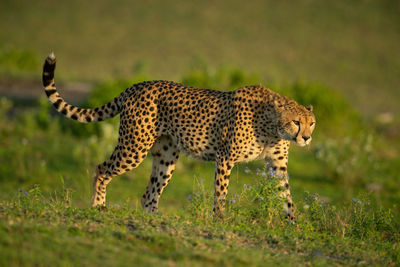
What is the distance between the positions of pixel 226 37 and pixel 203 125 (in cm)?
3444

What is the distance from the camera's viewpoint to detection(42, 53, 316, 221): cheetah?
588 centimetres

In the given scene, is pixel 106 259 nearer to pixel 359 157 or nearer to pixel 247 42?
pixel 359 157

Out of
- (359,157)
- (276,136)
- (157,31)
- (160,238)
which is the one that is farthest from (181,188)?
(157,31)

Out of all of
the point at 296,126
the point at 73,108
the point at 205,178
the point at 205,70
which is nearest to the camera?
the point at 296,126

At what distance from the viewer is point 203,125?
614cm

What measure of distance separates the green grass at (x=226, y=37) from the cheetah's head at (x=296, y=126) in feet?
75.5

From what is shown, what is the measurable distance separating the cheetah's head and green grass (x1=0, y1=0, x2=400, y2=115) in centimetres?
2301

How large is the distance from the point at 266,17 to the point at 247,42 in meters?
5.01

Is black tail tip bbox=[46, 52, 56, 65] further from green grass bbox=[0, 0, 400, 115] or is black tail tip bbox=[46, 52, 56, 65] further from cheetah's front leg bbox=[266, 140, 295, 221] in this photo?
green grass bbox=[0, 0, 400, 115]

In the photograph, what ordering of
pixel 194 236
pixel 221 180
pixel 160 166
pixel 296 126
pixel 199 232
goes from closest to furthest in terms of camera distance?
pixel 194 236, pixel 199 232, pixel 296 126, pixel 221 180, pixel 160 166

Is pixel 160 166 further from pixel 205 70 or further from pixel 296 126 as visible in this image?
pixel 205 70

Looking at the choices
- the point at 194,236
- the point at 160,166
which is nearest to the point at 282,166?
the point at 160,166

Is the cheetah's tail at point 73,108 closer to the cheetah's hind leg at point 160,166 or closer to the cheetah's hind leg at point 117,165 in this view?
→ the cheetah's hind leg at point 117,165

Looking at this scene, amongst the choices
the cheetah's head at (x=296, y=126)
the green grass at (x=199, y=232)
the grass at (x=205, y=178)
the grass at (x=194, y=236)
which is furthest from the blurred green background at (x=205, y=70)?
the grass at (x=194, y=236)
